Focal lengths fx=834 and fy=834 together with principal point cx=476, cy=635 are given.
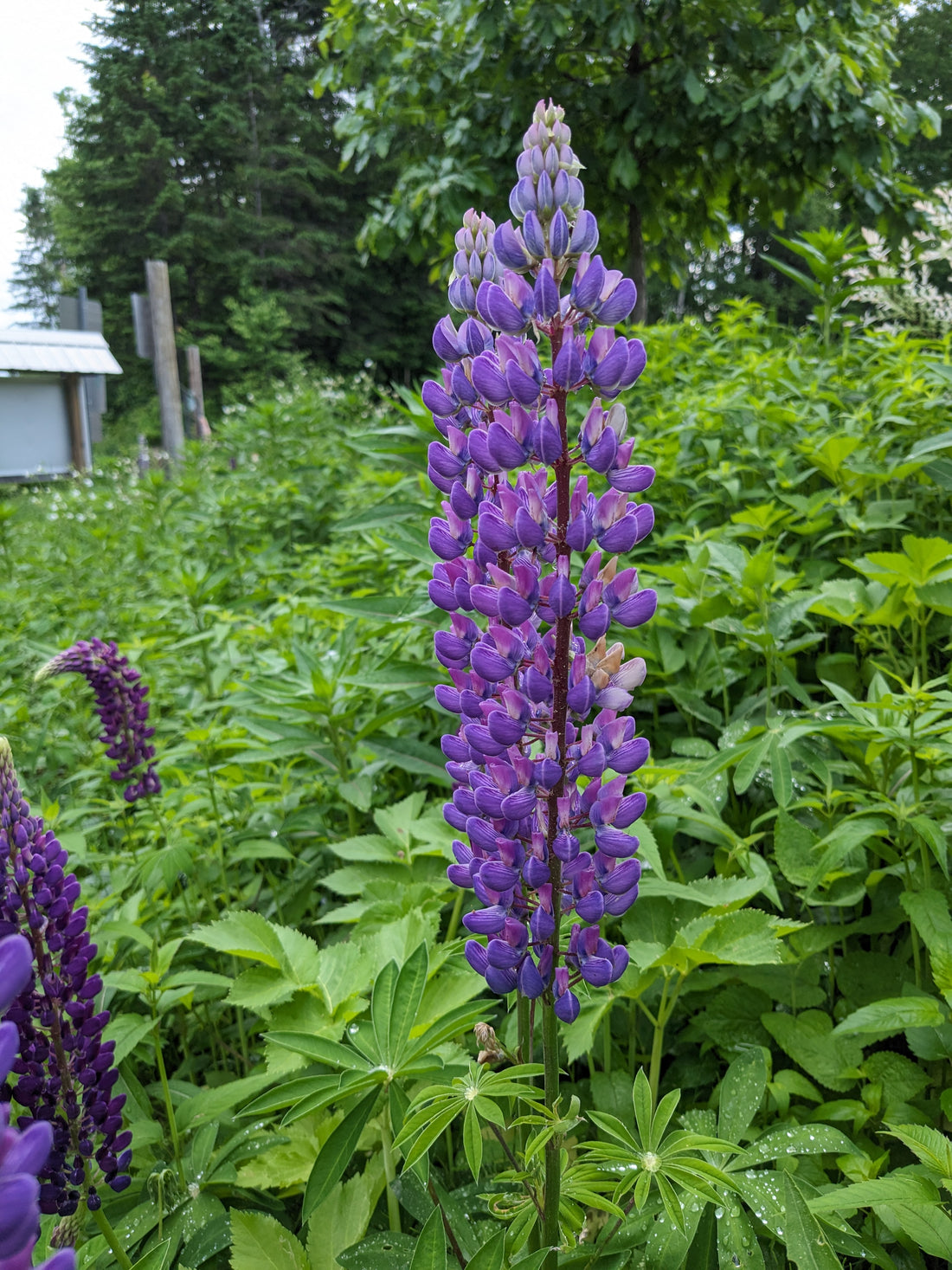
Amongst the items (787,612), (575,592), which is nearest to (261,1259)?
(575,592)

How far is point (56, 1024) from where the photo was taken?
50.0 inches

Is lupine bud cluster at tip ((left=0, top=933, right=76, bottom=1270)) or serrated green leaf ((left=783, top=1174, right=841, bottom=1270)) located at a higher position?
lupine bud cluster at tip ((left=0, top=933, right=76, bottom=1270))

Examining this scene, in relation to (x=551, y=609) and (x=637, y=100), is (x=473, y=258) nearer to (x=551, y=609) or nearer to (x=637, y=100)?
(x=551, y=609)

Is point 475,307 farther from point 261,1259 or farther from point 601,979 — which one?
point 261,1259

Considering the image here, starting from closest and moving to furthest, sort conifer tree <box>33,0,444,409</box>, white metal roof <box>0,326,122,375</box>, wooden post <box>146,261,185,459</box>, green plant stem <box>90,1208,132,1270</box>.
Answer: green plant stem <box>90,1208,132,1270</box>
wooden post <box>146,261,185,459</box>
white metal roof <box>0,326,122,375</box>
conifer tree <box>33,0,444,409</box>

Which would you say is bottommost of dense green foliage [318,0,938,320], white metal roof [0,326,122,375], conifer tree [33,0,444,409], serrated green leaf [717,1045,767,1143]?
serrated green leaf [717,1045,767,1143]

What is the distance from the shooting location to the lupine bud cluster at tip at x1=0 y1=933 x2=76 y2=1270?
1.61 feet

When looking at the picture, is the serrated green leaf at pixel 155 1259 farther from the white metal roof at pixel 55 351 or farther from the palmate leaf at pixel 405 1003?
the white metal roof at pixel 55 351

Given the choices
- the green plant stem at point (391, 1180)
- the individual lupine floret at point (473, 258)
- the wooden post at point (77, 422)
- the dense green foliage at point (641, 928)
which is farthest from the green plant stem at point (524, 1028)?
the wooden post at point (77, 422)

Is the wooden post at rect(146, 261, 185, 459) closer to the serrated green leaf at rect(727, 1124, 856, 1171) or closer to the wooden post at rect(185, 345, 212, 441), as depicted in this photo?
the wooden post at rect(185, 345, 212, 441)

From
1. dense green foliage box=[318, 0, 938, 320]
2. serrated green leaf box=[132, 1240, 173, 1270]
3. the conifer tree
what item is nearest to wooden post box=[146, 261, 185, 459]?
dense green foliage box=[318, 0, 938, 320]

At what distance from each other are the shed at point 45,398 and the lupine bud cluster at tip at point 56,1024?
31.5ft

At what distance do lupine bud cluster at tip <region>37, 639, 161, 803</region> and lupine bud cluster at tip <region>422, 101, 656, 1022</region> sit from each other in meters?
1.64

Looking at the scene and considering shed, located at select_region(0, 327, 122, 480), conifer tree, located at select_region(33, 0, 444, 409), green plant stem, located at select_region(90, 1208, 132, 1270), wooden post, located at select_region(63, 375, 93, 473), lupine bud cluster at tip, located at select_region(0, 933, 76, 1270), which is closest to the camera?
lupine bud cluster at tip, located at select_region(0, 933, 76, 1270)
